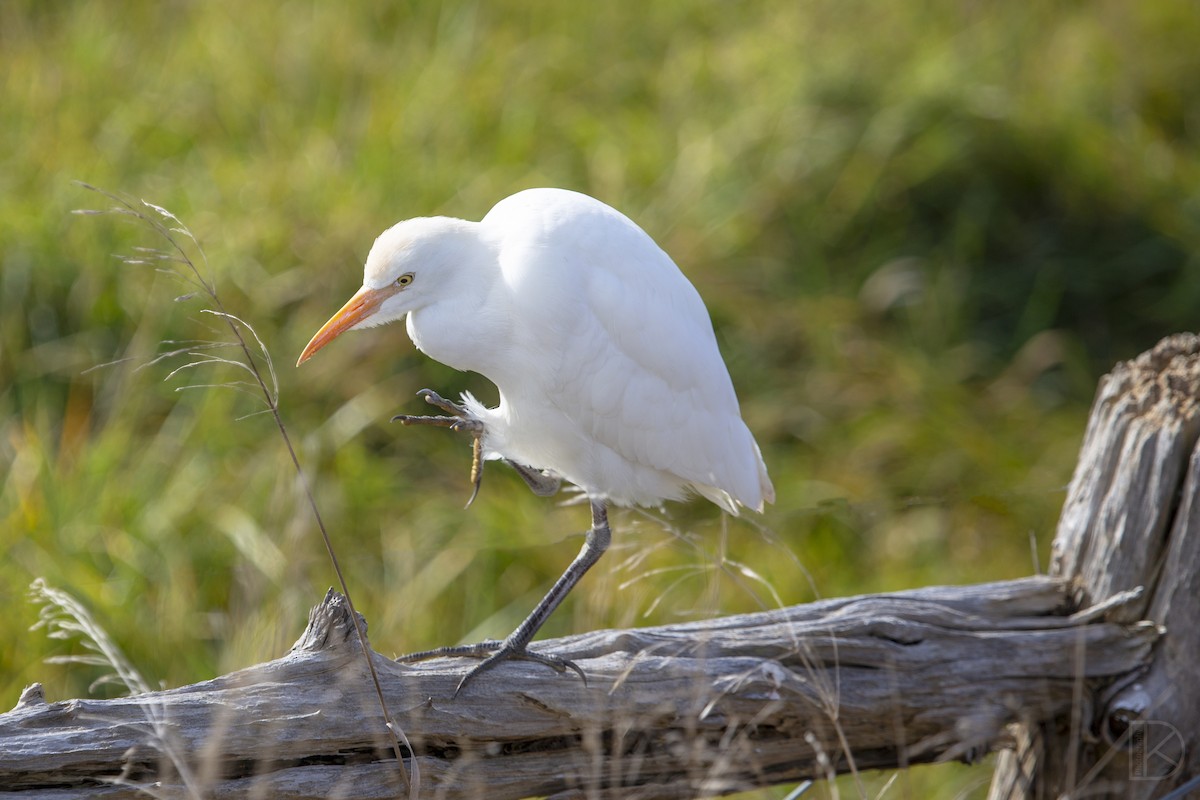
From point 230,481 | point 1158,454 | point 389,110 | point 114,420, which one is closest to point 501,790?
point 1158,454

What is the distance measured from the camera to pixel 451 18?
5.54 metres

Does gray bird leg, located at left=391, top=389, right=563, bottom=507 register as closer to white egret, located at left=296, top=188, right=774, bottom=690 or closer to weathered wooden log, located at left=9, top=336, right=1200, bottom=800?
white egret, located at left=296, top=188, right=774, bottom=690

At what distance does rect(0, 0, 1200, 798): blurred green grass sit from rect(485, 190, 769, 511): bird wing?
0.90 feet

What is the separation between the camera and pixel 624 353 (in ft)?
6.98

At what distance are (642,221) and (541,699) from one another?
2802mm

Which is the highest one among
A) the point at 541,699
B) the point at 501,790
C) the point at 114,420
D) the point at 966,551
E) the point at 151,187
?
the point at 151,187

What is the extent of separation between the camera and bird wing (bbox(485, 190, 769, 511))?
6.59ft

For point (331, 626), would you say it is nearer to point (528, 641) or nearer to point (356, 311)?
point (528, 641)

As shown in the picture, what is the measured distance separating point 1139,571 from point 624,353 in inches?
38.9

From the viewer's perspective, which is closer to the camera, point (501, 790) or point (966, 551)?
point (501, 790)

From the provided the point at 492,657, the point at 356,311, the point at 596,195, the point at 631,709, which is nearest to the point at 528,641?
the point at 492,657

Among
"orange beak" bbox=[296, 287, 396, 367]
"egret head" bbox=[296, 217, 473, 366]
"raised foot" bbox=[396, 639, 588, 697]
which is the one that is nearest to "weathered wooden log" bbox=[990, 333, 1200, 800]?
"raised foot" bbox=[396, 639, 588, 697]

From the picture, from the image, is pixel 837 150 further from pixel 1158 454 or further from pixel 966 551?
pixel 1158 454

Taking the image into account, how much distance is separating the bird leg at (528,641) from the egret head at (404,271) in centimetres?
52
